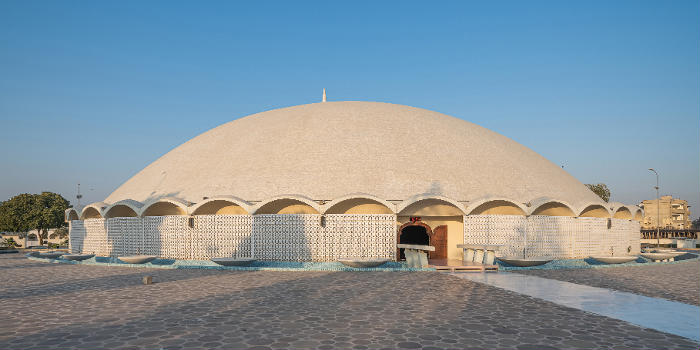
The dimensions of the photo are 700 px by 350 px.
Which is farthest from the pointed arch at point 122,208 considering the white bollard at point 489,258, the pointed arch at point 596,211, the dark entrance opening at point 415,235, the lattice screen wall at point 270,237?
the pointed arch at point 596,211

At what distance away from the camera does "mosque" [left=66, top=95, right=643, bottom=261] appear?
857 inches

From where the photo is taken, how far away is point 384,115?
1205 inches

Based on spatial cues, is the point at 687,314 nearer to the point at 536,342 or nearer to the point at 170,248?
the point at 536,342

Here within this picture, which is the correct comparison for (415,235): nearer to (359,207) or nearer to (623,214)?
(359,207)

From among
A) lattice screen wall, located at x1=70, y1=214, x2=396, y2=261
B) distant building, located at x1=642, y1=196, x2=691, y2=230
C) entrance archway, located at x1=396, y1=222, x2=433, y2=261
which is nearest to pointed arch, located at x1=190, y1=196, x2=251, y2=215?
lattice screen wall, located at x1=70, y1=214, x2=396, y2=261

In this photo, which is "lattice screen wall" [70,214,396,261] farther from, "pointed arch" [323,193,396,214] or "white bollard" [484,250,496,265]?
"white bollard" [484,250,496,265]

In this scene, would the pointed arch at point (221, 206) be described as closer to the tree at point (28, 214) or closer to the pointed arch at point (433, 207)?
the pointed arch at point (433, 207)

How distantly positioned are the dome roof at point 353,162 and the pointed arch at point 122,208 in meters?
1.26

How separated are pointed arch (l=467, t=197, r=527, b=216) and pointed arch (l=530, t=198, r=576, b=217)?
0.82 meters

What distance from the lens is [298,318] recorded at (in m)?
9.94

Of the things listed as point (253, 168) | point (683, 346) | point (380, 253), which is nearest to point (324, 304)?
point (683, 346)

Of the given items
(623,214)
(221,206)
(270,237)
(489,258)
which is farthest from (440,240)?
(623,214)

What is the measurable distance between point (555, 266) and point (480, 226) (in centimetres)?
384

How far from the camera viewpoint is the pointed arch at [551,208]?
23.1m
